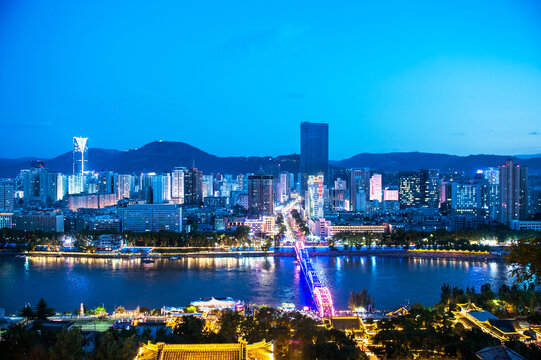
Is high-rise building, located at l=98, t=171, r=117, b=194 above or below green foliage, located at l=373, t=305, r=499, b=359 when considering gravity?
above

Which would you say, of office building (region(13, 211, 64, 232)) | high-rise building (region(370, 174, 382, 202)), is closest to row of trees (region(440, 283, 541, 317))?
office building (region(13, 211, 64, 232))

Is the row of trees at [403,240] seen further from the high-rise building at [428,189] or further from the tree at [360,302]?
the high-rise building at [428,189]

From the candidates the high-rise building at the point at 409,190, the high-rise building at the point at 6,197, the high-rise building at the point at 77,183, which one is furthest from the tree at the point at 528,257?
the high-rise building at the point at 77,183

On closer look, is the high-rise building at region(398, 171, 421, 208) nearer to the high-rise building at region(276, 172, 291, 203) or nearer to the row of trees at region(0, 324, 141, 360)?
the high-rise building at region(276, 172, 291, 203)

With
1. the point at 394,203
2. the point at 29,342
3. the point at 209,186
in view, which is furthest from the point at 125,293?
the point at 209,186

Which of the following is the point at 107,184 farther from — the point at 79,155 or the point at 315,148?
the point at 315,148

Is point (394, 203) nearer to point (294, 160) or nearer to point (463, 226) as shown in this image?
point (463, 226)
